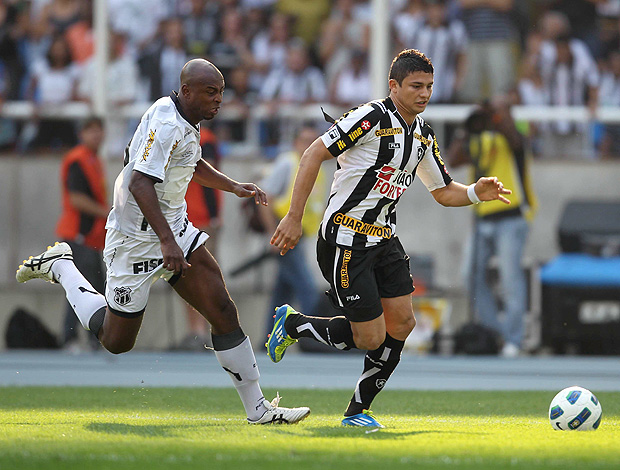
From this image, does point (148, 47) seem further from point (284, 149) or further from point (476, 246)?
point (476, 246)

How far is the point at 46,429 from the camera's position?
235 inches

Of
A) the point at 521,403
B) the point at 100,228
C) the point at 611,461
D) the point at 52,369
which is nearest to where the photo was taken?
the point at 611,461

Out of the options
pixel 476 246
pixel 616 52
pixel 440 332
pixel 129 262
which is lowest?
pixel 440 332

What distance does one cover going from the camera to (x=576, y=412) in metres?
6.14

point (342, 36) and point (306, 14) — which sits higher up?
point (306, 14)

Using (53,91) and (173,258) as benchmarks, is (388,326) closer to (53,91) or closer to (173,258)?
(173,258)

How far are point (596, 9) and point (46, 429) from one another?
11934 mm

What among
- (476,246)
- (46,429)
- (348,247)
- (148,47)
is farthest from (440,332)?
(46,429)

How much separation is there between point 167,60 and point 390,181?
9090 mm

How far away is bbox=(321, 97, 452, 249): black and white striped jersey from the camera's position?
632 centimetres

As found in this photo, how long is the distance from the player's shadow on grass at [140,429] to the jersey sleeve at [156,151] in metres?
1.41

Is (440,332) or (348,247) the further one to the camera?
(440,332)

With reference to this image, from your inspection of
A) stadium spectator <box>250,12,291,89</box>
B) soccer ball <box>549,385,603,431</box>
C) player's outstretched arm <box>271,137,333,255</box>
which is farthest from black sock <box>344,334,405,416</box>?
stadium spectator <box>250,12,291,89</box>

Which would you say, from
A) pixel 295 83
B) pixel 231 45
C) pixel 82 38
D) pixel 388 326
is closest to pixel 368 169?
pixel 388 326
